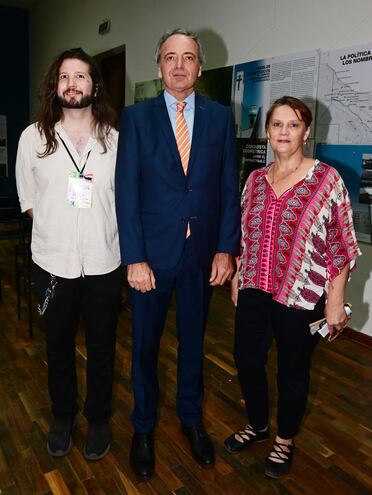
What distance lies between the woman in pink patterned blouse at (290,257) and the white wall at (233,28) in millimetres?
1673

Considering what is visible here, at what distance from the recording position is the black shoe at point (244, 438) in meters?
1.93

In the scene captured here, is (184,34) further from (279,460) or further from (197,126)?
(279,460)

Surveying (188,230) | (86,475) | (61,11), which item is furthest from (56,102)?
(61,11)

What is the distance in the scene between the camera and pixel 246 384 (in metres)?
1.84

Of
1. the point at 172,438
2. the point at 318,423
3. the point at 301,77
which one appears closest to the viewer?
the point at 172,438

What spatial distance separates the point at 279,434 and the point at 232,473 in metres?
0.25

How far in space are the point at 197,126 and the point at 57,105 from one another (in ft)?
1.77

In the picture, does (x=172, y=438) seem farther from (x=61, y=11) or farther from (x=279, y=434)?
(x=61, y=11)

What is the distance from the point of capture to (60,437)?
1909 mm

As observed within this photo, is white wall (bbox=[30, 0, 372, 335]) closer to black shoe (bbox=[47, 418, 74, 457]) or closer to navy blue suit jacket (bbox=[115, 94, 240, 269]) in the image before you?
navy blue suit jacket (bbox=[115, 94, 240, 269])

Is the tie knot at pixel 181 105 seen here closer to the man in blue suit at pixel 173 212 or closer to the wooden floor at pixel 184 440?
the man in blue suit at pixel 173 212

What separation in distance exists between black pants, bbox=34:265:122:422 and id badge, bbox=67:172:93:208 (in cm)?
29

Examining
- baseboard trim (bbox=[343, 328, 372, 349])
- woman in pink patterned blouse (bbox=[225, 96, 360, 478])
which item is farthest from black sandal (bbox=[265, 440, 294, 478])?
A: baseboard trim (bbox=[343, 328, 372, 349])

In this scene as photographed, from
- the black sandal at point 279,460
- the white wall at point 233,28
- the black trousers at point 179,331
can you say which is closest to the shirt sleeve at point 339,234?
the black trousers at point 179,331
